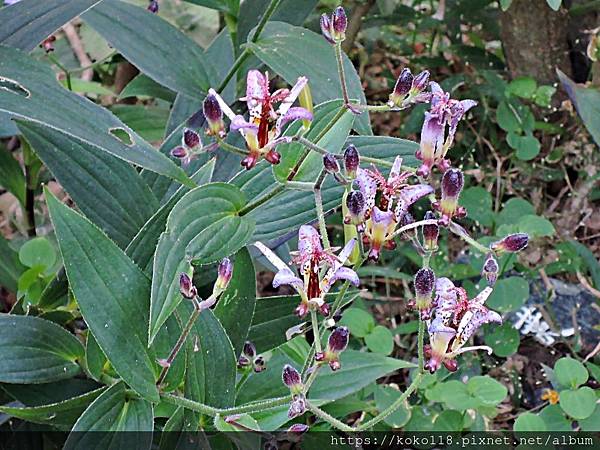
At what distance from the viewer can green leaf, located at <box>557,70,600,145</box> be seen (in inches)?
45.5

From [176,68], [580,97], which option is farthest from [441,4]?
[176,68]

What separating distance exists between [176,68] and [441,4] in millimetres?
619

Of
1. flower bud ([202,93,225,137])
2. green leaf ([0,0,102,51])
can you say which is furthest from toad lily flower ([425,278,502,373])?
green leaf ([0,0,102,51])

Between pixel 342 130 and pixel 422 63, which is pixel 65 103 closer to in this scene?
pixel 342 130

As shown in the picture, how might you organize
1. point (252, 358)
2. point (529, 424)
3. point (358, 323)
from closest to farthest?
point (252, 358)
point (529, 424)
point (358, 323)

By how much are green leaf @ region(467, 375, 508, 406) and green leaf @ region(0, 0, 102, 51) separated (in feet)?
2.05

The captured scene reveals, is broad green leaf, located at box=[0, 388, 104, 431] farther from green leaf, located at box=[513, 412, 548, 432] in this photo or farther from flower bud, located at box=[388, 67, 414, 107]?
green leaf, located at box=[513, 412, 548, 432]

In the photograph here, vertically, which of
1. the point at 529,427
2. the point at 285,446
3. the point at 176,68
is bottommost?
the point at 285,446

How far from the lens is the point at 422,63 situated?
4.97 ft

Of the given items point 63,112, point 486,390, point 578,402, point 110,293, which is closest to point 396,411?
point 486,390

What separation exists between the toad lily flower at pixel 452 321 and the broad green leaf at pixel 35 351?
0.37 metres

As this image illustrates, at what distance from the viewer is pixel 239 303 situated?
2.59 ft

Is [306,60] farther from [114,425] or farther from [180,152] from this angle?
[114,425]

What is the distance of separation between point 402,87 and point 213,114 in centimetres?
15
